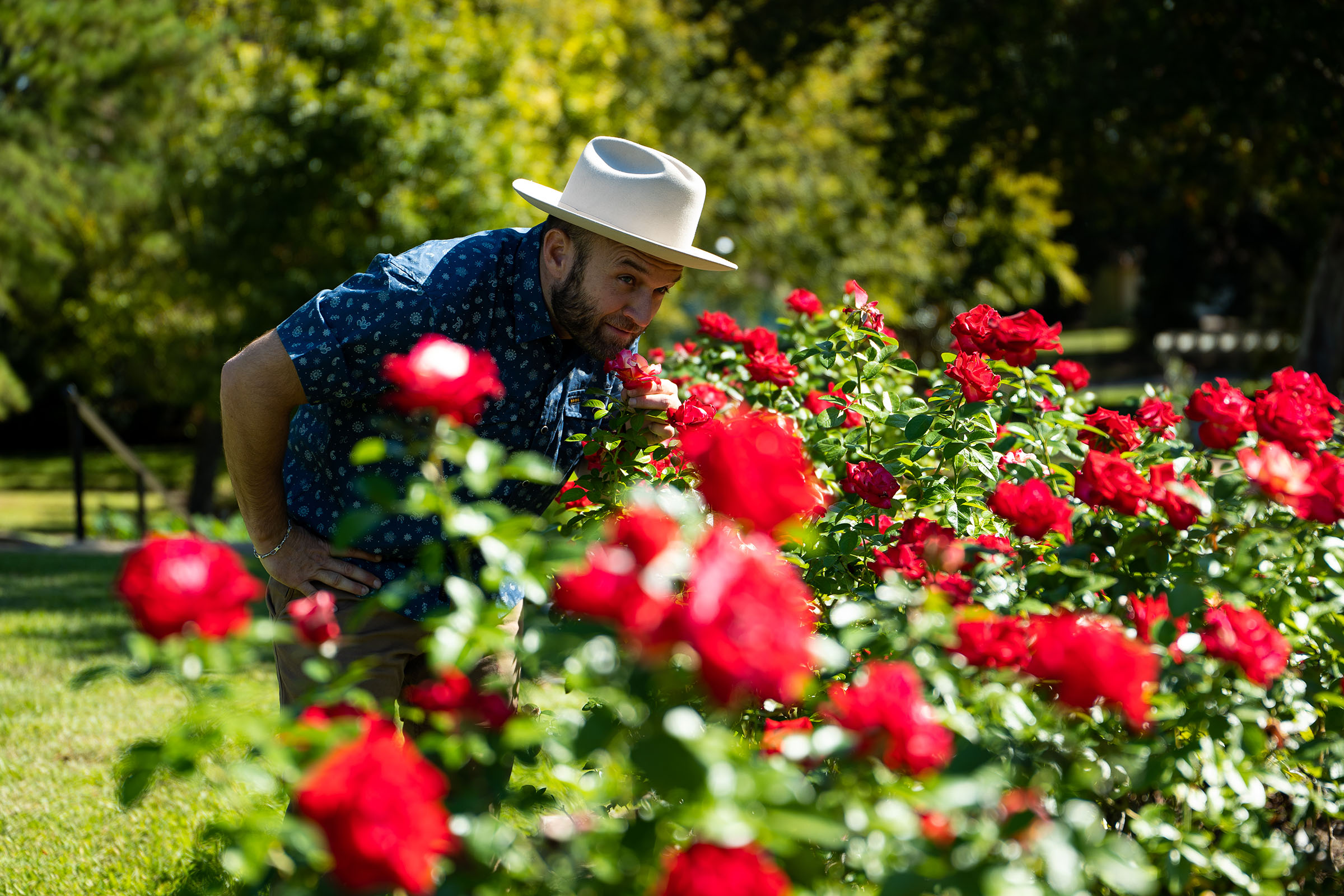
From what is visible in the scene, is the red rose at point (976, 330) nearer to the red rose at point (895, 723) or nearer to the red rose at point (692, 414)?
the red rose at point (692, 414)

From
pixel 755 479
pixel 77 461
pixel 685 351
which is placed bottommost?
pixel 77 461

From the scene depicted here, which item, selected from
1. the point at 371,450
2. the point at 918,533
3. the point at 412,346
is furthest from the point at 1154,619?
the point at 412,346

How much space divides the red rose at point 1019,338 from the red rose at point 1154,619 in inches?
28.0

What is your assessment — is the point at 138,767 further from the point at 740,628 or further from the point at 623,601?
the point at 740,628

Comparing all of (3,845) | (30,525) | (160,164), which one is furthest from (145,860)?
(30,525)

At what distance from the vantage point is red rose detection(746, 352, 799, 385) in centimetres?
→ 307

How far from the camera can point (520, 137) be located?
9828mm

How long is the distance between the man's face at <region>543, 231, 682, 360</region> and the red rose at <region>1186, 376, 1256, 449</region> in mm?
1083

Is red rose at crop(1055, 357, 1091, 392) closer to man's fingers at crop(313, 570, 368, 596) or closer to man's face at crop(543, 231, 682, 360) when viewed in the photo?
man's face at crop(543, 231, 682, 360)

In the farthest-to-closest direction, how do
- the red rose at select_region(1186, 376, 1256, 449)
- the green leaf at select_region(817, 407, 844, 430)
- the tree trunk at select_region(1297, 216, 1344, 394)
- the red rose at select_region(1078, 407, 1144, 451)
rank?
the tree trunk at select_region(1297, 216, 1344, 394) → the green leaf at select_region(817, 407, 844, 430) → the red rose at select_region(1078, 407, 1144, 451) → the red rose at select_region(1186, 376, 1256, 449)

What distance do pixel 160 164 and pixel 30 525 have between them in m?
5.24

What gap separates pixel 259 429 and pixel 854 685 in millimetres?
1443

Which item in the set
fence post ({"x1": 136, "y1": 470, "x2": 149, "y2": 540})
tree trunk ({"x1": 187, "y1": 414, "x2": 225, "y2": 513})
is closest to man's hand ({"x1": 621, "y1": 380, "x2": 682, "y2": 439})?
fence post ({"x1": 136, "y1": 470, "x2": 149, "y2": 540})

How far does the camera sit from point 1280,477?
1.54 metres
